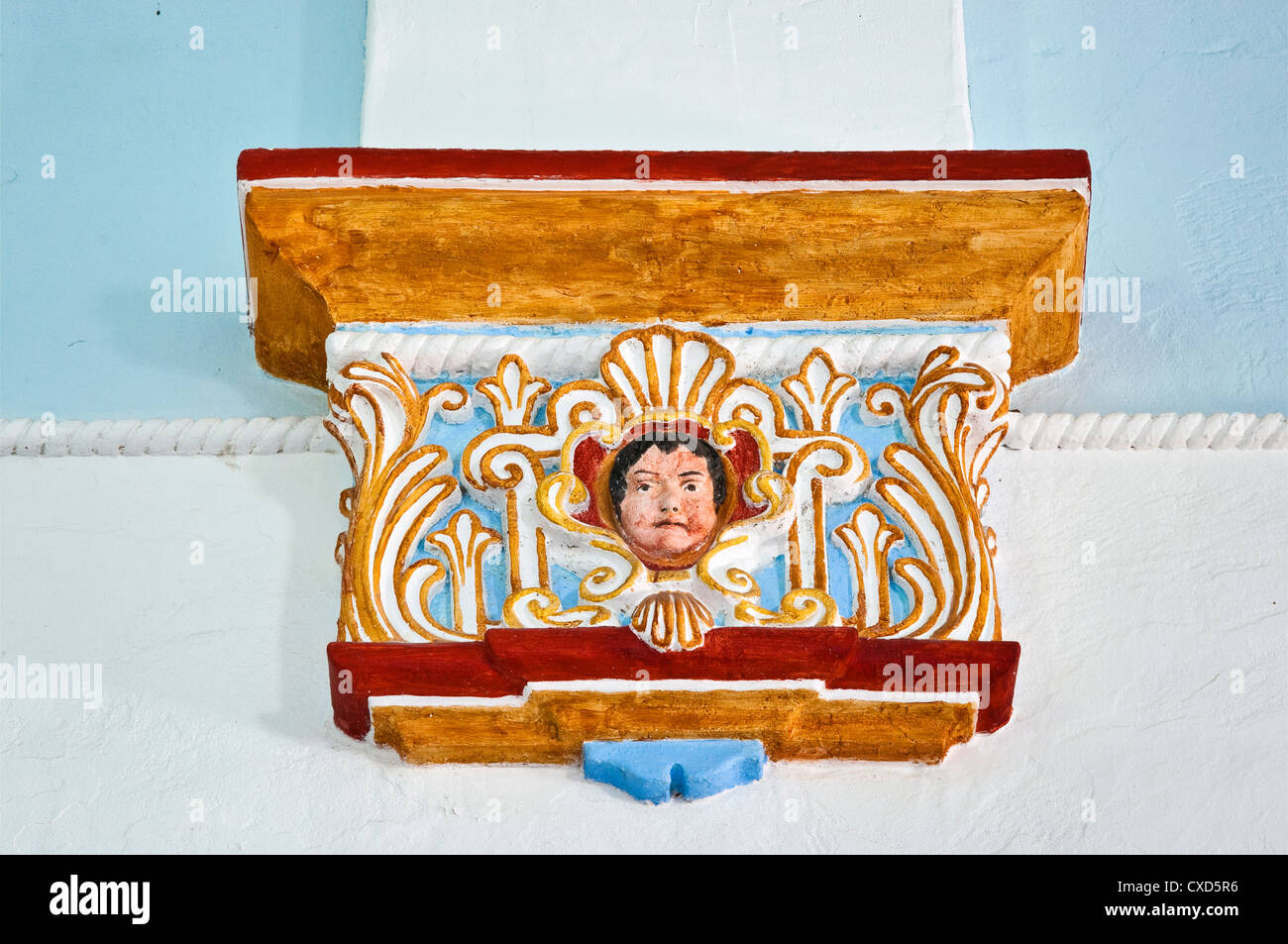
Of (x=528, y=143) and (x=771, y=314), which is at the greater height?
(x=528, y=143)

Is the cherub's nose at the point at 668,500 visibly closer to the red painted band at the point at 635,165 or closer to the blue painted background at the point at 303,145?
the red painted band at the point at 635,165

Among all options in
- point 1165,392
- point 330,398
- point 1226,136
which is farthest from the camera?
point 1226,136

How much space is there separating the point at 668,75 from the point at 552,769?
887mm

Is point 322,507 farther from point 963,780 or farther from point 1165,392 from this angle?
point 1165,392

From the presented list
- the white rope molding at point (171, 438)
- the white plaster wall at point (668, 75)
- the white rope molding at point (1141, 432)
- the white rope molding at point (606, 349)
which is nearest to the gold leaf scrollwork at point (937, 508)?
the white rope molding at point (606, 349)

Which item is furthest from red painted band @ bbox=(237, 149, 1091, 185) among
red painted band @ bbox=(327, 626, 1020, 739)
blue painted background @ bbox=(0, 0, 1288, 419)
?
red painted band @ bbox=(327, 626, 1020, 739)

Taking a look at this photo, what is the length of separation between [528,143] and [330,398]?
430 millimetres

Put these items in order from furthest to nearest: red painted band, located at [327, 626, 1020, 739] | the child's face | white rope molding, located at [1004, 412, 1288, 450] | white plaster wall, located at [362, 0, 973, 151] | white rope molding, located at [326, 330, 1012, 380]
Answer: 1. white plaster wall, located at [362, 0, 973, 151]
2. white rope molding, located at [1004, 412, 1288, 450]
3. white rope molding, located at [326, 330, 1012, 380]
4. the child's face
5. red painted band, located at [327, 626, 1020, 739]

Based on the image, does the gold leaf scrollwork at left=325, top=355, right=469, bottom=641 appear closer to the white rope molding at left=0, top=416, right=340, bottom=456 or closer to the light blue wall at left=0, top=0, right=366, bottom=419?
the white rope molding at left=0, top=416, right=340, bottom=456

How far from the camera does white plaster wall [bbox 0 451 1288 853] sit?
2156 millimetres

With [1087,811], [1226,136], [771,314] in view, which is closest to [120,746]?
[771,314]

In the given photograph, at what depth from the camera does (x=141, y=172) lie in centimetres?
275

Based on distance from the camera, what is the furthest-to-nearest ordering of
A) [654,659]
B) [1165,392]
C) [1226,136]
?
[1226,136], [1165,392], [654,659]

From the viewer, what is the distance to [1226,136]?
279 centimetres
